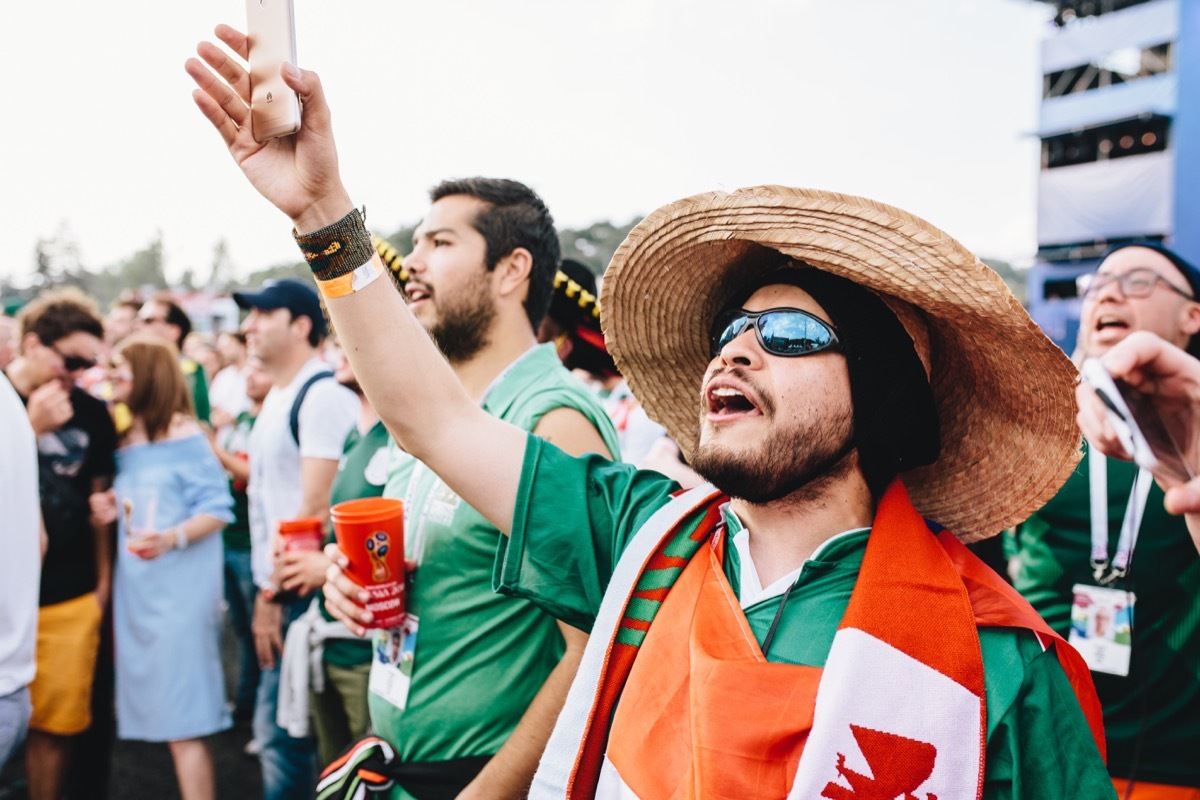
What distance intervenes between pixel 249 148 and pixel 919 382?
1.47m

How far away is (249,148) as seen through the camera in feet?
5.08

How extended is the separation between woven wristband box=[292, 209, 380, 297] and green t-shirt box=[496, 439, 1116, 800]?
1.74 feet

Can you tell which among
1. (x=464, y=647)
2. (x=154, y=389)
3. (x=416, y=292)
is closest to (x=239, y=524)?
(x=154, y=389)

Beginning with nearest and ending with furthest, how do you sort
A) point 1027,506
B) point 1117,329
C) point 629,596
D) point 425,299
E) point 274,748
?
point 629,596 < point 1027,506 < point 425,299 < point 1117,329 < point 274,748

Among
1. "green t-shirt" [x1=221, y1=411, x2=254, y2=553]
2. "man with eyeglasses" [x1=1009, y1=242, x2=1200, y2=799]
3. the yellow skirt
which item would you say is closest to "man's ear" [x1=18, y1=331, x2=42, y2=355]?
the yellow skirt

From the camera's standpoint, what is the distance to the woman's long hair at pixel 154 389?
156 inches

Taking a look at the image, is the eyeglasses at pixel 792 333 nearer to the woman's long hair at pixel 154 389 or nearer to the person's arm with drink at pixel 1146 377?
the person's arm with drink at pixel 1146 377

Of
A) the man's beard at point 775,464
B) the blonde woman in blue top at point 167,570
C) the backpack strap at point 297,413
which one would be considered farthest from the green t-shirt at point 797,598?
the blonde woman in blue top at point 167,570

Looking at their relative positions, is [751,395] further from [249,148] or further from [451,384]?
[249,148]

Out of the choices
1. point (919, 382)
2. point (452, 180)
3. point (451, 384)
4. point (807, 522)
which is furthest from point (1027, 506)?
point (452, 180)

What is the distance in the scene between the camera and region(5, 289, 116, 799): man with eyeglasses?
11.7ft

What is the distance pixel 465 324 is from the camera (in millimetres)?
2426

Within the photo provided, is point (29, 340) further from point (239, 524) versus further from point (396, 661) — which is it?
point (396, 661)

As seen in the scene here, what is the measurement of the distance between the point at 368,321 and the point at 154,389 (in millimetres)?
2952
